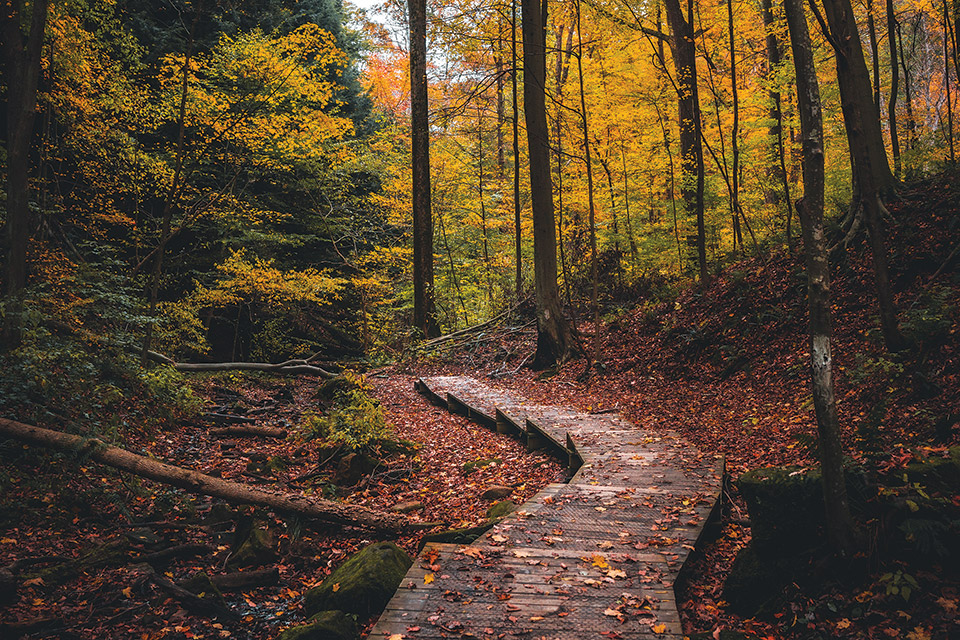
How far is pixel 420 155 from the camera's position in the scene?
17.0 meters

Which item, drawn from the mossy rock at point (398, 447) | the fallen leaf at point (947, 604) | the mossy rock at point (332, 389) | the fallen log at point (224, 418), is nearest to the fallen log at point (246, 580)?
the mossy rock at point (398, 447)

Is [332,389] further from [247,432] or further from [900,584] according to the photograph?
[900,584]

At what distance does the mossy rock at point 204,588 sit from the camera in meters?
4.70

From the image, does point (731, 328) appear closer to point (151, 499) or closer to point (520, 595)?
point (520, 595)

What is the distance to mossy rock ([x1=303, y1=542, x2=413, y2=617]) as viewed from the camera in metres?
4.20

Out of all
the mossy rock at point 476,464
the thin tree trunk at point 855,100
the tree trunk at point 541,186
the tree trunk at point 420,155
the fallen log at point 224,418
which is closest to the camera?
the thin tree trunk at point 855,100

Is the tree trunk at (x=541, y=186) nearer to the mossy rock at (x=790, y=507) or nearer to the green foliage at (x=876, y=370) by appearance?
the green foliage at (x=876, y=370)

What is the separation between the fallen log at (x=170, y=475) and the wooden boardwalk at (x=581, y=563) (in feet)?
6.42

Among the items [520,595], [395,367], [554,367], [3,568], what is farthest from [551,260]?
[3,568]

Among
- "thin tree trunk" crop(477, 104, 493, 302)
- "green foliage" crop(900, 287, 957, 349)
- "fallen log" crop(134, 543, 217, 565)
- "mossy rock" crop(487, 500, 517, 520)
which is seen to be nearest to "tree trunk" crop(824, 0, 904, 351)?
"green foliage" crop(900, 287, 957, 349)

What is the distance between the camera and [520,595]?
11.8 feet

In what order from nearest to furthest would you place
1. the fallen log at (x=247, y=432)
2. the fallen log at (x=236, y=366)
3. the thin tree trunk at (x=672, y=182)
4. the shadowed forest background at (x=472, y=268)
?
the shadowed forest background at (x=472, y=268)
the fallen log at (x=247, y=432)
the fallen log at (x=236, y=366)
the thin tree trunk at (x=672, y=182)

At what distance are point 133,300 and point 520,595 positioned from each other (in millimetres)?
9287

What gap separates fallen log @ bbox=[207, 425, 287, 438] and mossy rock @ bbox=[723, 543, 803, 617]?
8.28 metres
